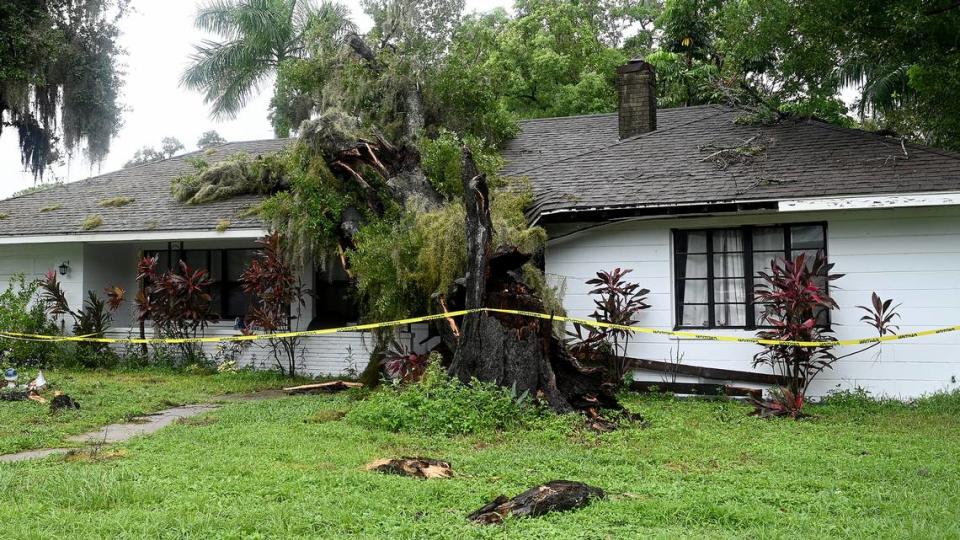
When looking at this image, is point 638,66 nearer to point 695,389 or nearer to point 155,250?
point 695,389

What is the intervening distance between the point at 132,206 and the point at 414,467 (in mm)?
12547

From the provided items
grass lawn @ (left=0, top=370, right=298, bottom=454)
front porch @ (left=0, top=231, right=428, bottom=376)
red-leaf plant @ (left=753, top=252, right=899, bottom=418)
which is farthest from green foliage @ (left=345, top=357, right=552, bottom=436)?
front porch @ (left=0, top=231, right=428, bottom=376)

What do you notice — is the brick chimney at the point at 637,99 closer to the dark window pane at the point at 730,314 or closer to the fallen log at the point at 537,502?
the dark window pane at the point at 730,314

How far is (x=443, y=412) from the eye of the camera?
8.66m

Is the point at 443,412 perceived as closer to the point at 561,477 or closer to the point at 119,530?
the point at 561,477

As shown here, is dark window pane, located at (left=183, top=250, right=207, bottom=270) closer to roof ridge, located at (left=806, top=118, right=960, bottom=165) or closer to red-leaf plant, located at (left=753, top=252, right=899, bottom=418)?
red-leaf plant, located at (left=753, top=252, right=899, bottom=418)

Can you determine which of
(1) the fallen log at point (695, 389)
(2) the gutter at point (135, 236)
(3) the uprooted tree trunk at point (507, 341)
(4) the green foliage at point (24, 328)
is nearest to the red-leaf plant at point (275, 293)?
(2) the gutter at point (135, 236)

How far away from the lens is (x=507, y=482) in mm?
6348

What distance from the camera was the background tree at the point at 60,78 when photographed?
2383 cm

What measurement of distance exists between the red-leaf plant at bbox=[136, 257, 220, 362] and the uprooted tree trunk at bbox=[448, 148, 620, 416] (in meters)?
7.16

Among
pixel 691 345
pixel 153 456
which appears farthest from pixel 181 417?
pixel 691 345

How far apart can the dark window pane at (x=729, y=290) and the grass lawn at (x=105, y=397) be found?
6.77 meters

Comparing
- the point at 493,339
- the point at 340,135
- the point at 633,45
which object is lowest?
the point at 493,339

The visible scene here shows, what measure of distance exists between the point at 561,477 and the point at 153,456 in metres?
3.53
